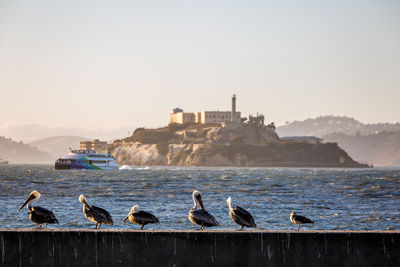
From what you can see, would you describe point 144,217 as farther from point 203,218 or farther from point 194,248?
point 194,248

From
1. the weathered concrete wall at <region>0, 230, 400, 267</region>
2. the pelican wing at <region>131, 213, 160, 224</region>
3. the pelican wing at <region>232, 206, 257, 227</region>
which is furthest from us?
the pelican wing at <region>131, 213, 160, 224</region>

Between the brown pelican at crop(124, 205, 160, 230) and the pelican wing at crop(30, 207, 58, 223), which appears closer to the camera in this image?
the pelican wing at crop(30, 207, 58, 223)

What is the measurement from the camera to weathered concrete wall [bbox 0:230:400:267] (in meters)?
13.8

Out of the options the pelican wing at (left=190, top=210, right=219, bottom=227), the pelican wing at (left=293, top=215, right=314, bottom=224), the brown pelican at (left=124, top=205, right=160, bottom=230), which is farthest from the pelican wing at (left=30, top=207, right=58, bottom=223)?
the pelican wing at (left=293, top=215, right=314, bottom=224)

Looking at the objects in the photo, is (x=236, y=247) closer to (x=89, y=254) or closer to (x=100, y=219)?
(x=89, y=254)

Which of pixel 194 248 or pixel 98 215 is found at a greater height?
pixel 98 215

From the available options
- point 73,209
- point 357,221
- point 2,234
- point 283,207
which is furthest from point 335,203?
point 2,234

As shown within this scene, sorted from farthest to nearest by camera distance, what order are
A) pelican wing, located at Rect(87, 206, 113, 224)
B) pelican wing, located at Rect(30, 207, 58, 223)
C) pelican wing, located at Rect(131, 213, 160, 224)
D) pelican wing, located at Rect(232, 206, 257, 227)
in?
1. pelican wing, located at Rect(87, 206, 113, 224)
2. pelican wing, located at Rect(131, 213, 160, 224)
3. pelican wing, located at Rect(30, 207, 58, 223)
4. pelican wing, located at Rect(232, 206, 257, 227)

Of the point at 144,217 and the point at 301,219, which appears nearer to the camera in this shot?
the point at 144,217

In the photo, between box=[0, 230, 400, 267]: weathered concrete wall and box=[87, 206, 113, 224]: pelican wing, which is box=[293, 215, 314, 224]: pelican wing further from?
box=[0, 230, 400, 267]: weathered concrete wall

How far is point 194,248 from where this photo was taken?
13797 millimetres

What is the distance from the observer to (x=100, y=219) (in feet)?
56.5

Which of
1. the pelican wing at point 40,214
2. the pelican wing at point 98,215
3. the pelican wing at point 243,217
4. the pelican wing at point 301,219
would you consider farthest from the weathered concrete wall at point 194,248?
the pelican wing at point 301,219

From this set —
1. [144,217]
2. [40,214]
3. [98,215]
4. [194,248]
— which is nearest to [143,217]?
[144,217]
